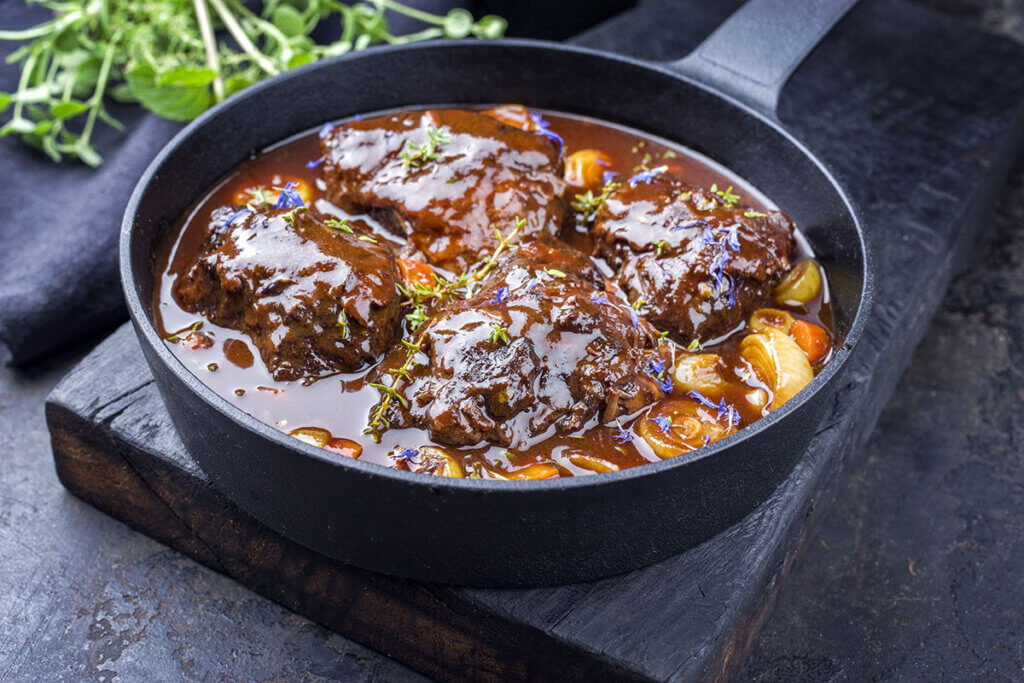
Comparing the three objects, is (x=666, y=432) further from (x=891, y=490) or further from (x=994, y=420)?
(x=994, y=420)

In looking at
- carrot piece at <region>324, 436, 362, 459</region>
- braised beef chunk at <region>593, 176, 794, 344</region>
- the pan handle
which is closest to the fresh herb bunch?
the pan handle

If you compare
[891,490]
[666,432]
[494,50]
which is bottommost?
[891,490]

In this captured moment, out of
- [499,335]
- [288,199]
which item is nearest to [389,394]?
[499,335]

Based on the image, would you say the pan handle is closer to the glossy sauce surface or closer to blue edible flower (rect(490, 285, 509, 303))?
the glossy sauce surface

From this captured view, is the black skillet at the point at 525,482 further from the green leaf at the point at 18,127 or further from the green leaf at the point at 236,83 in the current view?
the green leaf at the point at 18,127

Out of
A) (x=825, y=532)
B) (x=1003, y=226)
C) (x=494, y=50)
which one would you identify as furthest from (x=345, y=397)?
(x=1003, y=226)

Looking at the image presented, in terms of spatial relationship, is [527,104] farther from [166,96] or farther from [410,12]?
[166,96]
